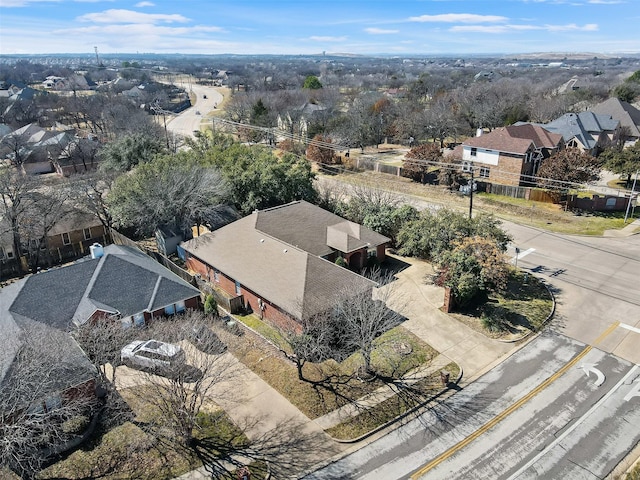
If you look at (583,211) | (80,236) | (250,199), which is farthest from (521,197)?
(80,236)

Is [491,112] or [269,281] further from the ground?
[491,112]

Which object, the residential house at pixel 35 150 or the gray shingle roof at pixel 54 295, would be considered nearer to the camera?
the gray shingle roof at pixel 54 295

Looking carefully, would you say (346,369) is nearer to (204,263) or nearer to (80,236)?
(204,263)

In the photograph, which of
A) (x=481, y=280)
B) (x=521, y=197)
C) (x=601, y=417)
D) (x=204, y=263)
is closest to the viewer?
(x=601, y=417)

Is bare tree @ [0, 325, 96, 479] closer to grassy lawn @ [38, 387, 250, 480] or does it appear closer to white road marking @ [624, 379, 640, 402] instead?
grassy lawn @ [38, 387, 250, 480]

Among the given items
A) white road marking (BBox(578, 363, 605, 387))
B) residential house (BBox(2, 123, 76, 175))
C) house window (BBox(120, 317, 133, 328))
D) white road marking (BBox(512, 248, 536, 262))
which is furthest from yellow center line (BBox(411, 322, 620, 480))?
residential house (BBox(2, 123, 76, 175))

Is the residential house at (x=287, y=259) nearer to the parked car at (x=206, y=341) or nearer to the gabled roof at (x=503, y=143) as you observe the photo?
the parked car at (x=206, y=341)

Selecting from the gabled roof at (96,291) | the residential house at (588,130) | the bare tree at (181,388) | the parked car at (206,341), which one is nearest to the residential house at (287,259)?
the gabled roof at (96,291)
